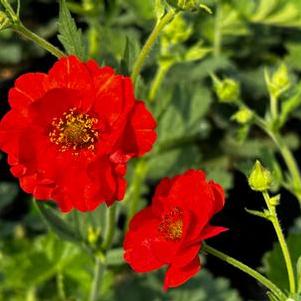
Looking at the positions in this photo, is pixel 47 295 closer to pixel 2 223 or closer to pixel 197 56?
pixel 2 223

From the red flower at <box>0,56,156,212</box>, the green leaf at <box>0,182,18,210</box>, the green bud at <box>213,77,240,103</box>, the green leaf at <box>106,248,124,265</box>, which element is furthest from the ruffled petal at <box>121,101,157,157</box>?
the green leaf at <box>0,182,18,210</box>

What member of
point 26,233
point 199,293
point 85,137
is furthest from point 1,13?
point 26,233

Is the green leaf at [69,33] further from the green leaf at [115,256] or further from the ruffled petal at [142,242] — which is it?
the green leaf at [115,256]

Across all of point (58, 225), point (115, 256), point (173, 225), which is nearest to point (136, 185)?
point (115, 256)

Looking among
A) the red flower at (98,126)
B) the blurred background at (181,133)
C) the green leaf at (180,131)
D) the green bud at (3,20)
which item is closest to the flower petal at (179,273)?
the red flower at (98,126)

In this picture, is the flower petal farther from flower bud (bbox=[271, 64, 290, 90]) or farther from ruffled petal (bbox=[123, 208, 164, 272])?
flower bud (bbox=[271, 64, 290, 90])

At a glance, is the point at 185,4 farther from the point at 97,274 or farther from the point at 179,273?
the point at 97,274
